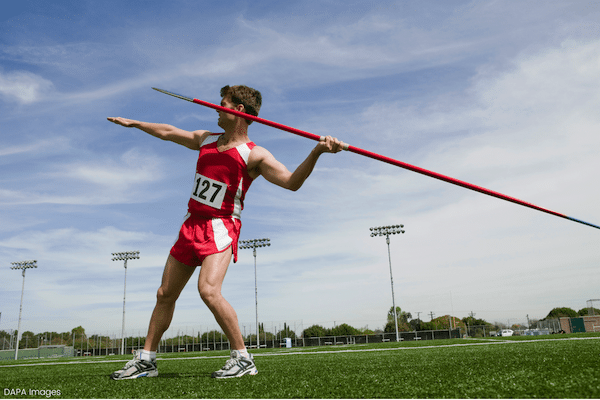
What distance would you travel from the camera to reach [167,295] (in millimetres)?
3650

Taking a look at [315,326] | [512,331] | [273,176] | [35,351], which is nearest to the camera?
[273,176]

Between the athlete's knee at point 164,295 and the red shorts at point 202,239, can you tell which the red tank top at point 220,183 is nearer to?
the red shorts at point 202,239

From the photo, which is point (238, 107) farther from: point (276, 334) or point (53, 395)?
point (276, 334)

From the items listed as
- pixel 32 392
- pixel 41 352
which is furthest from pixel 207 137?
pixel 41 352

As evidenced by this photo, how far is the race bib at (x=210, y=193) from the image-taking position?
11.8ft

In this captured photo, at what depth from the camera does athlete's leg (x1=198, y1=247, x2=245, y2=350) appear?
3.31 meters

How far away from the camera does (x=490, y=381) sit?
236 cm

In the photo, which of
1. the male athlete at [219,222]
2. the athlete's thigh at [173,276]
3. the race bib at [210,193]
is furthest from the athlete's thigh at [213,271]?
the race bib at [210,193]

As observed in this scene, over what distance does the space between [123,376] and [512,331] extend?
60.6 metres

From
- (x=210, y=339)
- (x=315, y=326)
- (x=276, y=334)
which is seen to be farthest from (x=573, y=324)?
(x=210, y=339)

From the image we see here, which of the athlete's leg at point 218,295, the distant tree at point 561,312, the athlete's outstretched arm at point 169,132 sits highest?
the athlete's outstretched arm at point 169,132

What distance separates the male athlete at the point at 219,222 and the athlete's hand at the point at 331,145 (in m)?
0.10

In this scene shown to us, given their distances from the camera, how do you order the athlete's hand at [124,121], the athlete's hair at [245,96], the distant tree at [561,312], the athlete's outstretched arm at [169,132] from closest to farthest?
1. the athlete's hair at [245,96]
2. the athlete's outstretched arm at [169,132]
3. the athlete's hand at [124,121]
4. the distant tree at [561,312]

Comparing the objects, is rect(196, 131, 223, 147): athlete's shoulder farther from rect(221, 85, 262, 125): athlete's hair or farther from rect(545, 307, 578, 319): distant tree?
rect(545, 307, 578, 319): distant tree
